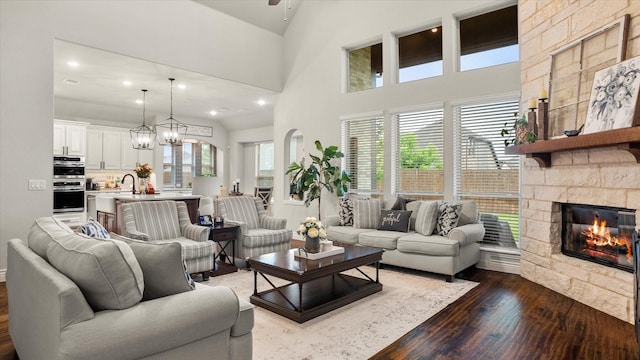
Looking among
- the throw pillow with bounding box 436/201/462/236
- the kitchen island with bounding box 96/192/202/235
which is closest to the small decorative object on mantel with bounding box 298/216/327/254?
the throw pillow with bounding box 436/201/462/236

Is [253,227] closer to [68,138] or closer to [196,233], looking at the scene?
[196,233]

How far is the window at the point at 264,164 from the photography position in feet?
36.5

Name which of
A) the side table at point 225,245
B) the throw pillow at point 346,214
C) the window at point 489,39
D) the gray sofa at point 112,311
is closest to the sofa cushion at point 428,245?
the throw pillow at point 346,214

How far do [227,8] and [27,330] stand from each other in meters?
6.06

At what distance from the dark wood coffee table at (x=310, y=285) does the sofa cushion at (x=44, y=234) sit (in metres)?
1.67

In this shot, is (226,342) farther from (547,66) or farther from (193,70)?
(193,70)

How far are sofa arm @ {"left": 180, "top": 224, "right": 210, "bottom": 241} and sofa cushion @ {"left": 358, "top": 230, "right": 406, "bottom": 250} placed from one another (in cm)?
212

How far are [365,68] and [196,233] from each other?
4306mm

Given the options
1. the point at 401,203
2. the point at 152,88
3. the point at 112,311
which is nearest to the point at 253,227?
the point at 401,203

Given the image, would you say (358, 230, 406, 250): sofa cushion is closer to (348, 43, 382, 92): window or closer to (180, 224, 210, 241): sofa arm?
(180, 224, 210, 241): sofa arm

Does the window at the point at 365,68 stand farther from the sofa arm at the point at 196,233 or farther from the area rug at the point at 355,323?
the sofa arm at the point at 196,233

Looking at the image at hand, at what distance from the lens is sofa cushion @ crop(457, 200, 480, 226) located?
16.4 ft

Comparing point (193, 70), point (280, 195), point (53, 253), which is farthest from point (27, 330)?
point (280, 195)

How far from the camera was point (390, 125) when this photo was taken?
20.3 feet
